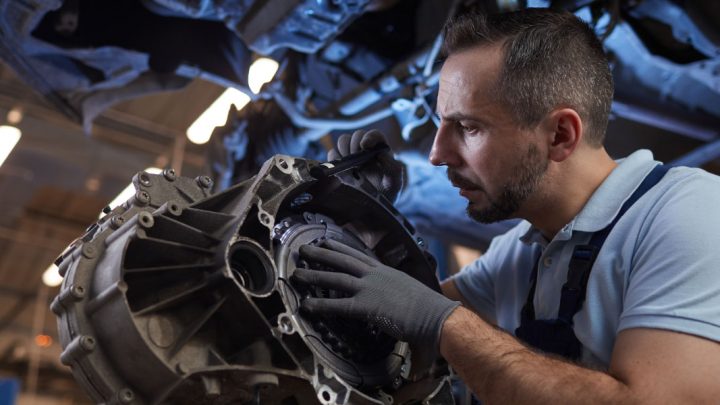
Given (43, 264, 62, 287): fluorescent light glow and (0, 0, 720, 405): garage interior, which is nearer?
(0, 0, 720, 405): garage interior

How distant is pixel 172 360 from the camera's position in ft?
4.20

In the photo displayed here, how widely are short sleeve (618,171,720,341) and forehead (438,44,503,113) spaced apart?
1.31ft

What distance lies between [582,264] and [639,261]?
13 centimetres

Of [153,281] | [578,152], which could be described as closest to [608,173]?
[578,152]

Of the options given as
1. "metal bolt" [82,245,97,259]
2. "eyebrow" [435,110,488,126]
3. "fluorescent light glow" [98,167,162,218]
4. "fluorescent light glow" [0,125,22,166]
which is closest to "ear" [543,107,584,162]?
"eyebrow" [435,110,488,126]

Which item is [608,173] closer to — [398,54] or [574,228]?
[574,228]

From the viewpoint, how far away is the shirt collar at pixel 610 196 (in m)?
1.61

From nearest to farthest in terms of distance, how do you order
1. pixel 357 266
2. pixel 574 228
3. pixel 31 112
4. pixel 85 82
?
pixel 357 266 → pixel 574 228 → pixel 85 82 → pixel 31 112

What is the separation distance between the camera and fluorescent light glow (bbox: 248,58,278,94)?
3.03 metres

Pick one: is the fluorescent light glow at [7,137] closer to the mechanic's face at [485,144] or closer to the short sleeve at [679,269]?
the mechanic's face at [485,144]

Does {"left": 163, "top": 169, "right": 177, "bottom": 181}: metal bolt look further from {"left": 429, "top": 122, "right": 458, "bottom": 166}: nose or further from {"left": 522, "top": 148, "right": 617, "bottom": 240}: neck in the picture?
{"left": 522, "top": 148, "right": 617, "bottom": 240}: neck

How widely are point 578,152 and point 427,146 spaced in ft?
4.03

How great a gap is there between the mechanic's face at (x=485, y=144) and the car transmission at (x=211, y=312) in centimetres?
27

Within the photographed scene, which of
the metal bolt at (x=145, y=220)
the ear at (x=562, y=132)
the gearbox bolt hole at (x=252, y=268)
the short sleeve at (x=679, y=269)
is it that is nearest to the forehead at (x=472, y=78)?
the ear at (x=562, y=132)
